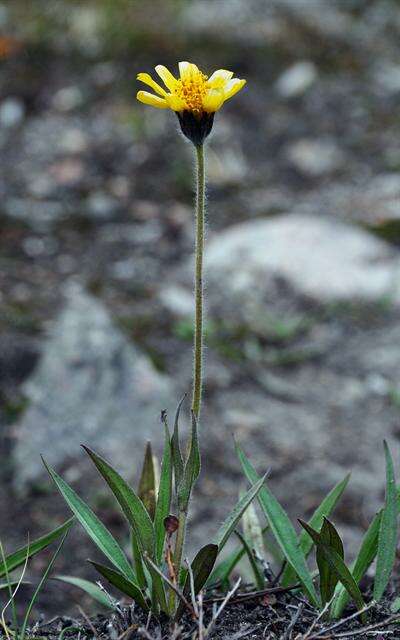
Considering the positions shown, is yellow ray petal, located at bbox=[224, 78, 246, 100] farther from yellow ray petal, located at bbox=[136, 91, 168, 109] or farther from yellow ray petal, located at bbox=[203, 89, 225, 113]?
yellow ray petal, located at bbox=[136, 91, 168, 109]

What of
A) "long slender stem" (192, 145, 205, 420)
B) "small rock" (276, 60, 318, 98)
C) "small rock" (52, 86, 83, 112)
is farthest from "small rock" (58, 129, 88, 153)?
"long slender stem" (192, 145, 205, 420)

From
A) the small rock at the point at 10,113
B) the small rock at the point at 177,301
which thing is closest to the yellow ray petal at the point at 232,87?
the small rock at the point at 177,301

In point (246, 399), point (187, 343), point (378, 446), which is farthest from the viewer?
point (187, 343)

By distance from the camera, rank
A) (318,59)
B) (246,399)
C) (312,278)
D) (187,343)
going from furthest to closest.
A: (318,59) < (312,278) < (187,343) < (246,399)

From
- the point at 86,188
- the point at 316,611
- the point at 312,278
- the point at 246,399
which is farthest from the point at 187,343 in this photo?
the point at 316,611

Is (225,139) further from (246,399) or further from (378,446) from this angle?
(378,446)
